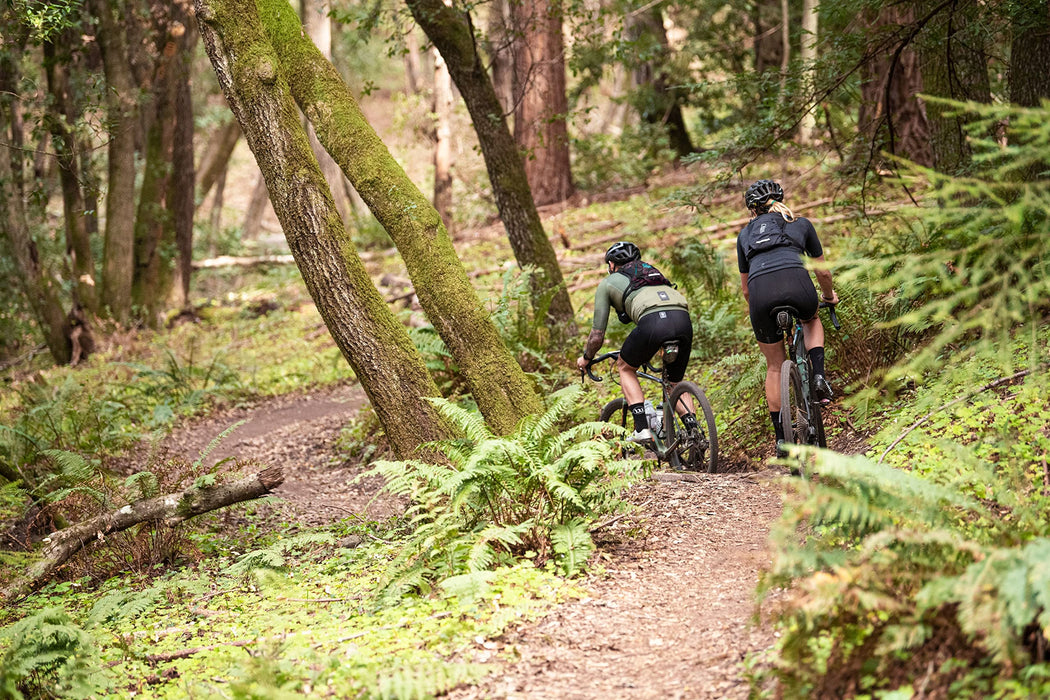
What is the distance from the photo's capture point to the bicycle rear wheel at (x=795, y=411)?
6.48m

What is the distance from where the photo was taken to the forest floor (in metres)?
4.00

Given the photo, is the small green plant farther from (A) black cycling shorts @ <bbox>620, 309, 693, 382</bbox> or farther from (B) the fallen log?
(A) black cycling shorts @ <bbox>620, 309, 693, 382</bbox>

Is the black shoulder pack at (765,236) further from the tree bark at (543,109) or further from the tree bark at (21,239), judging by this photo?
the tree bark at (21,239)

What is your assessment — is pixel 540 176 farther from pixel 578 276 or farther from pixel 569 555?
pixel 569 555

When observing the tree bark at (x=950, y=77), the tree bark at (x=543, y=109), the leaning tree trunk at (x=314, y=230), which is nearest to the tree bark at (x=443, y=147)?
the tree bark at (x=543, y=109)

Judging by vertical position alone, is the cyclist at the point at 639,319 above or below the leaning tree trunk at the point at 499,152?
below

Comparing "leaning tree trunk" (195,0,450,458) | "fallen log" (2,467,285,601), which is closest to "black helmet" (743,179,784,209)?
"leaning tree trunk" (195,0,450,458)

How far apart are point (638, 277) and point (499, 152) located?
2.86m

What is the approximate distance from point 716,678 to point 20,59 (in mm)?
13929

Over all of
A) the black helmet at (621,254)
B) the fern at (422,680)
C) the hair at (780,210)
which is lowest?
the fern at (422,680)

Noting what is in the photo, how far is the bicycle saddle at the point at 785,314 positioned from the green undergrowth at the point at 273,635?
2.69 metres

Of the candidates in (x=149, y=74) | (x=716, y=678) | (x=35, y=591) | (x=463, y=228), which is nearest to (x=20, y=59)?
(x=149, y=74)

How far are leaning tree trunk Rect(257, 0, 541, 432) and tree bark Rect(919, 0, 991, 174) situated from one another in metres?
4.45

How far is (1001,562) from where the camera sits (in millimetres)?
3133
